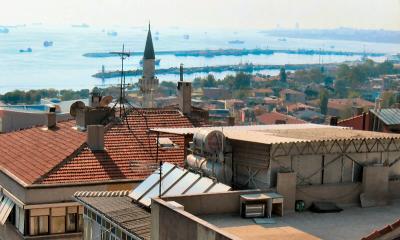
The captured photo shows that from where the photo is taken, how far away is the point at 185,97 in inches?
888

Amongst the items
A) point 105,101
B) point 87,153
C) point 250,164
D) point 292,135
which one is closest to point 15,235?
point 87,153

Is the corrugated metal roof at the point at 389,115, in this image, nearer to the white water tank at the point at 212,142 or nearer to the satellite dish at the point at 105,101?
the satellite dish at the point at 105,101

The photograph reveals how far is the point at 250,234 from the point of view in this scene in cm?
970

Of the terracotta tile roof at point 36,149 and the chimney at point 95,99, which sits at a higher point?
the chimney at point 95,99

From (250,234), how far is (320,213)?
185cm

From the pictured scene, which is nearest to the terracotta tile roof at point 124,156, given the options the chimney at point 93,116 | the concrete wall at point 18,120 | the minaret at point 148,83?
the chimney at point 93,116

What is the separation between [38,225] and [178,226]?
7613 millimetres

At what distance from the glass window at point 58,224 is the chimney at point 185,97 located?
6700 mm

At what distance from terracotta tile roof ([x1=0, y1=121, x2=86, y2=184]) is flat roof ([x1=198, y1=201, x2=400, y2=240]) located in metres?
7.71

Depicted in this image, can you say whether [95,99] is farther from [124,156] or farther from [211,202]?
[211,202]

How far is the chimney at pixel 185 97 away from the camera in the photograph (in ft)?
73.7

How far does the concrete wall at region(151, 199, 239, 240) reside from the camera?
28.9 feet

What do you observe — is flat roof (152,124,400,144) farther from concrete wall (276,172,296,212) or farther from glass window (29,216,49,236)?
glass window (29,216,49,236)

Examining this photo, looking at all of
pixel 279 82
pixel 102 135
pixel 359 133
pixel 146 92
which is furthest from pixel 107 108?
pixel 279 82
